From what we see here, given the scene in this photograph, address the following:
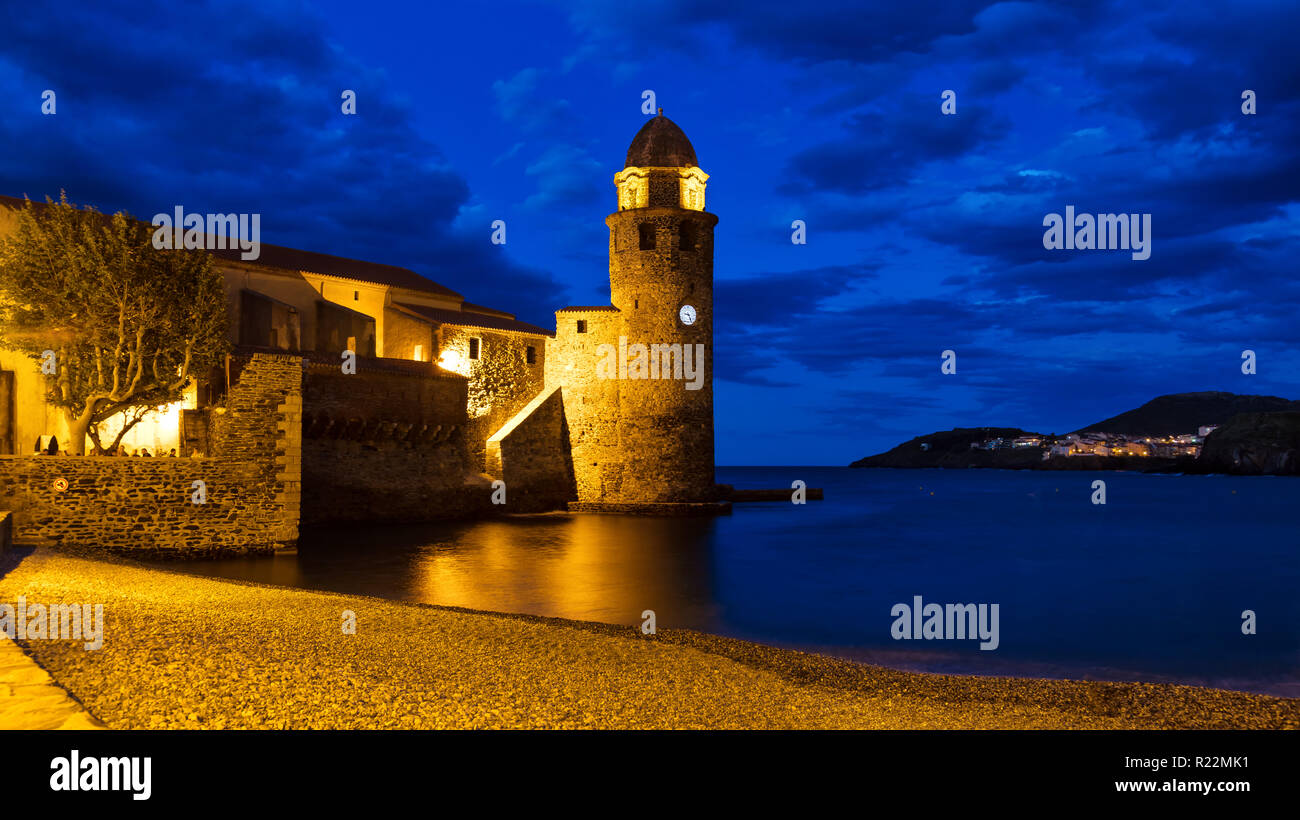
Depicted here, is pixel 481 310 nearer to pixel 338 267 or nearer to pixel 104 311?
pixel 338 267

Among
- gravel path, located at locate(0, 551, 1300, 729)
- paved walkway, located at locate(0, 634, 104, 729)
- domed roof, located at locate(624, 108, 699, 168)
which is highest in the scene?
domed roof, located at locate(624, 108, 699, 168)

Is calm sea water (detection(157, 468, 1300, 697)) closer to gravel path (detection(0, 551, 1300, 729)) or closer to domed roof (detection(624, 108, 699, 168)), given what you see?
gravel path (detection(0, 551, 1300, 729))

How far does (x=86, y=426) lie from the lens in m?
16.4

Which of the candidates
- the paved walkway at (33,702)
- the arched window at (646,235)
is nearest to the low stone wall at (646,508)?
the arched window at (646,235)

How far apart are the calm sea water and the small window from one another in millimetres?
11546

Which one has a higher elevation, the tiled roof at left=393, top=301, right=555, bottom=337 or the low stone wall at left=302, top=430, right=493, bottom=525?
the tiled roof at left=393, top=301, right=555, bottom=337

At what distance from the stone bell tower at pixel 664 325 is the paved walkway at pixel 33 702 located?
27.3 meters

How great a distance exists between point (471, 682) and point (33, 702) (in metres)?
2.65

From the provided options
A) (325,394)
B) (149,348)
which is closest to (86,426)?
(149,348)

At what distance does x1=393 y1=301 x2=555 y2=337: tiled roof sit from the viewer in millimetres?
32875

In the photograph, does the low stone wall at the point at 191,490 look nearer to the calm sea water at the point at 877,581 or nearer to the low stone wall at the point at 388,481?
the calm sea water at the point at 877,581

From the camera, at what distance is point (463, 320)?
34000mm

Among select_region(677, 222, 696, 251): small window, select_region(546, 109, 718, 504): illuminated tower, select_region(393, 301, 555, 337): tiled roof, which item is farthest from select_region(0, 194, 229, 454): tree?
select_region(677, 222, 696, 251): small window

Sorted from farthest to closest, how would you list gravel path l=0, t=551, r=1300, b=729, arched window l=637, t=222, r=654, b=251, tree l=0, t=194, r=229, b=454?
arched window l=637, t=222, r=654, b=251 < tree l=0, t=194, r=229, b=454 < gravel path l=0, t=551, r=1300, b=729
